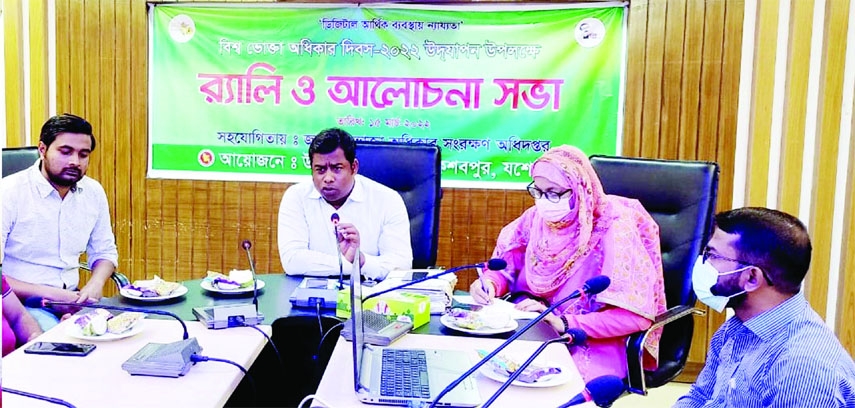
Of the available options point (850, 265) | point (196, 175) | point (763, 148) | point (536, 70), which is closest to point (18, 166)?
point (196, 175)

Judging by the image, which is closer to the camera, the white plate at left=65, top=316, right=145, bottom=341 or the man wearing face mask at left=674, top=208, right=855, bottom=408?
the man wearing face mask at left=674, top=208, right=855, bottom=408

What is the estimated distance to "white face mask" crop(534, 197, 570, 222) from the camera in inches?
81.4

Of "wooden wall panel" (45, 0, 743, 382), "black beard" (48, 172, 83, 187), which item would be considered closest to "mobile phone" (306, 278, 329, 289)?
"black beard" (48, 172, 83, 187)

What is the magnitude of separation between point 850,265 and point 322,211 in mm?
2289

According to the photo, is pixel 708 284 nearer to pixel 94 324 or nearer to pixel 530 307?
pixel 530 307

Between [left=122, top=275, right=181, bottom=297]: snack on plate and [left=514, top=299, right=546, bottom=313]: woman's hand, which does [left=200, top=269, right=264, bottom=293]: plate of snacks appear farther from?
[left=514, top=299, right=546, bottom=313]: woman's hand

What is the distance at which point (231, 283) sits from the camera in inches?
78.6

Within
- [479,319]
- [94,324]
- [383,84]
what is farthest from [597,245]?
[383,84]

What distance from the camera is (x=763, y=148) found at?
3104 millimetres

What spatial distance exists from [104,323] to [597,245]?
1.34 metres

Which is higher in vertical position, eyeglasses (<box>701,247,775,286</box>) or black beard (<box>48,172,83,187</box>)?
black beard (<box>48,172,83,187</box>)

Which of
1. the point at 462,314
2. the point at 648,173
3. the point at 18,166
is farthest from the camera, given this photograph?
the point at 18,166

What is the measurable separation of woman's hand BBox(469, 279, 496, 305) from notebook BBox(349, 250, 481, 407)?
0.48 meters

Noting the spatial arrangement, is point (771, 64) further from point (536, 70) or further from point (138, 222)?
point (138, 222)
